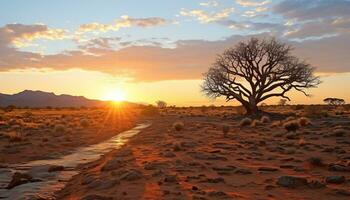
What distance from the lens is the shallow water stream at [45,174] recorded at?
521 inches

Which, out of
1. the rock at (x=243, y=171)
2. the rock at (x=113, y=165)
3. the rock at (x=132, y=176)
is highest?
the rock at (x=243, y=171)

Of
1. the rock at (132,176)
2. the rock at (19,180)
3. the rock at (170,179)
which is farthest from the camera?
the rock at (19,180)

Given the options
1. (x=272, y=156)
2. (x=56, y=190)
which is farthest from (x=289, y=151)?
(x=56, y=190)

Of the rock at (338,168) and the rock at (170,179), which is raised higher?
the rock at (338,168)

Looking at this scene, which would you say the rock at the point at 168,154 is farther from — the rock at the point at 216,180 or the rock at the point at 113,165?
the rock at the point at 216,180

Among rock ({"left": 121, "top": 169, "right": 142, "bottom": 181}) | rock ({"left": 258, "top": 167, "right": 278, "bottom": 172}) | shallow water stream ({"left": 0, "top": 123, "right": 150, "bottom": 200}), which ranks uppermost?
rock ({"left": 258, "top": 167, "right": 278, "bottom": 172})

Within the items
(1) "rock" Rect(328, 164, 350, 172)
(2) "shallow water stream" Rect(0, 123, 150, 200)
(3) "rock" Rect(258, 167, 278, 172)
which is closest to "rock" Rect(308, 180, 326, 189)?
(3) "rock" Rect(258, 167, 278, 172)

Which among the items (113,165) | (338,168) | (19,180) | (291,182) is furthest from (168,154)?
(291,182)

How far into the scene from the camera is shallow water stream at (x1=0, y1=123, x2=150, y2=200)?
1323 cm

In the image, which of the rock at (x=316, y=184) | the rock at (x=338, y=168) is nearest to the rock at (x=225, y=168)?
the rock at (x=338, y=168)

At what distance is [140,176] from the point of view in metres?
14.2

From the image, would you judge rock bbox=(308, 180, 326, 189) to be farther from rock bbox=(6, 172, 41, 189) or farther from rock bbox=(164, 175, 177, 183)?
rock bbox=(6, 172, 41, 189)

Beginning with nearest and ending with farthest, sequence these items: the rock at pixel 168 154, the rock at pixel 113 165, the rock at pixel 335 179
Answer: the rock at pixel 335 179 → the rock at pixel 113 165 → the rock at pixel 168 154

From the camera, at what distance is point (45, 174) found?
16.7 meters
